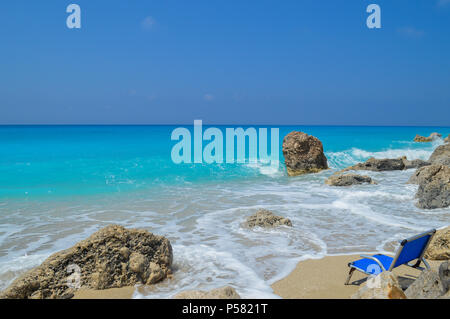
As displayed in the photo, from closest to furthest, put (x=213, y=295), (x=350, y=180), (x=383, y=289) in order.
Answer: (x=383, y=289)
(x=213, y=295)
(x=350, y=180)

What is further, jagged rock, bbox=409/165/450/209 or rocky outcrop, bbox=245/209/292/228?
jagged rock, bbox=409/165/450/209

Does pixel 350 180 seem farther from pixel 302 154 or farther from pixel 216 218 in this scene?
pixel 216 218

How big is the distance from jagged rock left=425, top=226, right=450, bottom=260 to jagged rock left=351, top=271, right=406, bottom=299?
258cm

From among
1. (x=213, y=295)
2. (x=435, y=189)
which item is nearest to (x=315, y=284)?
(x=213, y=295)

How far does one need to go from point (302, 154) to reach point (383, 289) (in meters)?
13.7

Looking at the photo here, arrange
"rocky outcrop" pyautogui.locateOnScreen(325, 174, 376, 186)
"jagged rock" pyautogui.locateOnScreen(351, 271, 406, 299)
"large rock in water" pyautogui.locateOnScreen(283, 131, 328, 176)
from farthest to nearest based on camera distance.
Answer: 1. "large rock in water" pyautogui.locateOnScreen(283, 131, 328, 176)
2. "rocky outcrop" pyautogui.locateOnScreen(325, 174, 376, 186)
3. "jagged rock" pyautogui.locateOnScreen(351, 271, 406, 299)

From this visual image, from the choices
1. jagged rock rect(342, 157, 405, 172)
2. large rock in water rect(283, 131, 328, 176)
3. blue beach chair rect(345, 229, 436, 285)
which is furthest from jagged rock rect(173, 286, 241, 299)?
jagged rock rect(342, 157, 405, 172)

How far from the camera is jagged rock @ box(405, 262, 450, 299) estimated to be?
3.09 m

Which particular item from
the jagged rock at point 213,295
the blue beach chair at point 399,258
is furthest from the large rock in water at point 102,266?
the blue beach chair at point 399,258

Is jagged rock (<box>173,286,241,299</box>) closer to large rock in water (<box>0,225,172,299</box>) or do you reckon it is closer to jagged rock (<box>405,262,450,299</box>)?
large rock in water (<box>0,225,172,299</box>)

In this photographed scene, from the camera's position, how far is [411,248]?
402 centimetres

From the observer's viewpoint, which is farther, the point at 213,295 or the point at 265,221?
the point at 265,221

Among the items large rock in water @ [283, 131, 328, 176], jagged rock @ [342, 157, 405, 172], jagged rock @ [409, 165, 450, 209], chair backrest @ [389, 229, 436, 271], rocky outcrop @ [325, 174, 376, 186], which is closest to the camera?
chair backrest @ [389, 229, 436, 271]
